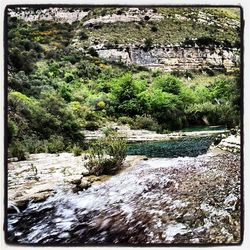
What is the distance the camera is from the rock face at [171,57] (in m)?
6.57

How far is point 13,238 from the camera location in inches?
249

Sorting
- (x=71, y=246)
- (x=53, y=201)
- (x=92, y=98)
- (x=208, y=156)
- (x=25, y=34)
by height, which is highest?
(x=25, y=34)

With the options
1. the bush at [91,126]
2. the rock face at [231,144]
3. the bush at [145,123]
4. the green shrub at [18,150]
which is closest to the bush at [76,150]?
the bush at [91,126]

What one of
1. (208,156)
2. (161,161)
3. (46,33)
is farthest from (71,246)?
(46,33)

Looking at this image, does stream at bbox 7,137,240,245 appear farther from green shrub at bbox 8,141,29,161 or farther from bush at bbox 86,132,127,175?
green shrub at bbox 8,141,29,161

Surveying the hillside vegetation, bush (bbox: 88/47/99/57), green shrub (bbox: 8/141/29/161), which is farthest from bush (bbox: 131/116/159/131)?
green shrub (bbox: 8/141/29/161)

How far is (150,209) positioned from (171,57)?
5.11 ft

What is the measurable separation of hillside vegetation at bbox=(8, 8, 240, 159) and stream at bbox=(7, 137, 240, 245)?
0.44 meters

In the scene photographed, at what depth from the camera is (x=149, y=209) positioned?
6.44 meters

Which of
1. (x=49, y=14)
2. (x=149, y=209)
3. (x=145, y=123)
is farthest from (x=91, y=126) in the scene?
(x=49, y=14)

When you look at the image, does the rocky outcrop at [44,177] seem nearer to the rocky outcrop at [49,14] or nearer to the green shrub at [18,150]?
the green shrub at [18,150]

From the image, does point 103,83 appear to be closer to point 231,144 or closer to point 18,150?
point 18,150

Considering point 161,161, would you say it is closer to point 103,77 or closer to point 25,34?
point 103,77

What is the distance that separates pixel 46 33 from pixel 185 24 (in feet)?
4.62
